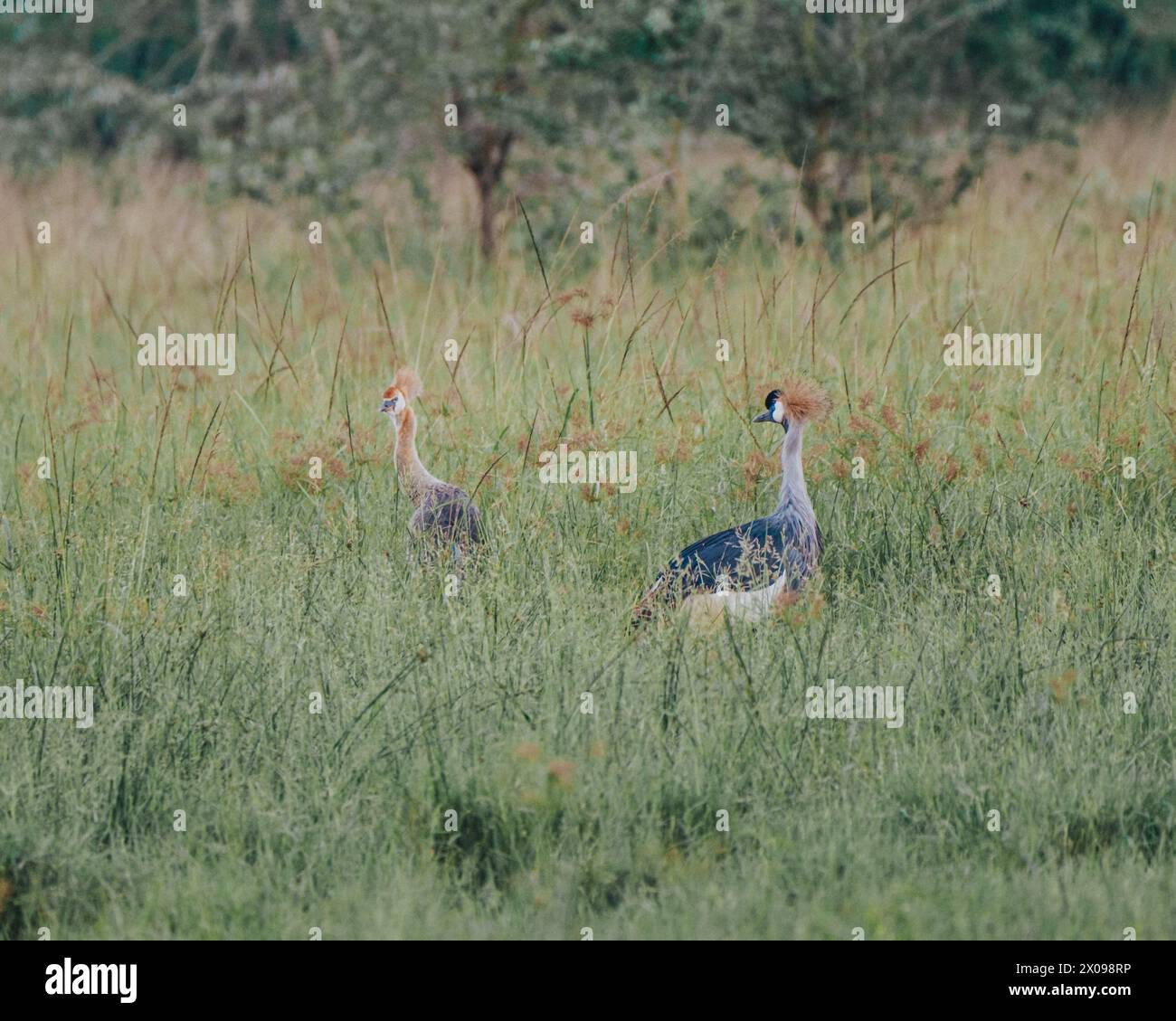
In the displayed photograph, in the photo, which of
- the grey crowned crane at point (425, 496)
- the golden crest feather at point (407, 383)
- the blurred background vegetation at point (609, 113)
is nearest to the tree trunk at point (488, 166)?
the blurred background vegetation at point (609, 113)

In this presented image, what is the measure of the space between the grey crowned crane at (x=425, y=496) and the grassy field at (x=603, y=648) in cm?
12

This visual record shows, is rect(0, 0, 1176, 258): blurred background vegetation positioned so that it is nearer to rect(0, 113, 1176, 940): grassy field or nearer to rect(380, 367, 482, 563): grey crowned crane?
rect(0, 113, 1176, 940): grassy field

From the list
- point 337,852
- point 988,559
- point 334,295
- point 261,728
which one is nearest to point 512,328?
point 334,295

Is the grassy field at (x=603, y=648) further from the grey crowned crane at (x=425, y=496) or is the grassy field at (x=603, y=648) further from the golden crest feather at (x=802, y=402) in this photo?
the golden crest feather at (x=802, y=402)

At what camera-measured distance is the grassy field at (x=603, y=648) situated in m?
3.40

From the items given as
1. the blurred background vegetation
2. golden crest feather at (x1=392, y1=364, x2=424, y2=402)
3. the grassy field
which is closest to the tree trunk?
the blurred background vegetation

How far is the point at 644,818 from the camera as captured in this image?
11.6ft

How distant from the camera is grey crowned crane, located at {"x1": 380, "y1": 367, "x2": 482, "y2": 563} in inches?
189

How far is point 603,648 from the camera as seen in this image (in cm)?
427

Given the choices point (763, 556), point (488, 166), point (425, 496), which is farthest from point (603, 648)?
point (488, 166)

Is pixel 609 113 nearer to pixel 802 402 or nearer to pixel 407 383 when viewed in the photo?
pixel 407 383

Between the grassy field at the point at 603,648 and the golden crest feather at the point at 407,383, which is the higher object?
the golden crest feather at the point at 407,383

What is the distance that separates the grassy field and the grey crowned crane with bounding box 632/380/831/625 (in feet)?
0.35

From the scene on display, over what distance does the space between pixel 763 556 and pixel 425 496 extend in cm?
120
